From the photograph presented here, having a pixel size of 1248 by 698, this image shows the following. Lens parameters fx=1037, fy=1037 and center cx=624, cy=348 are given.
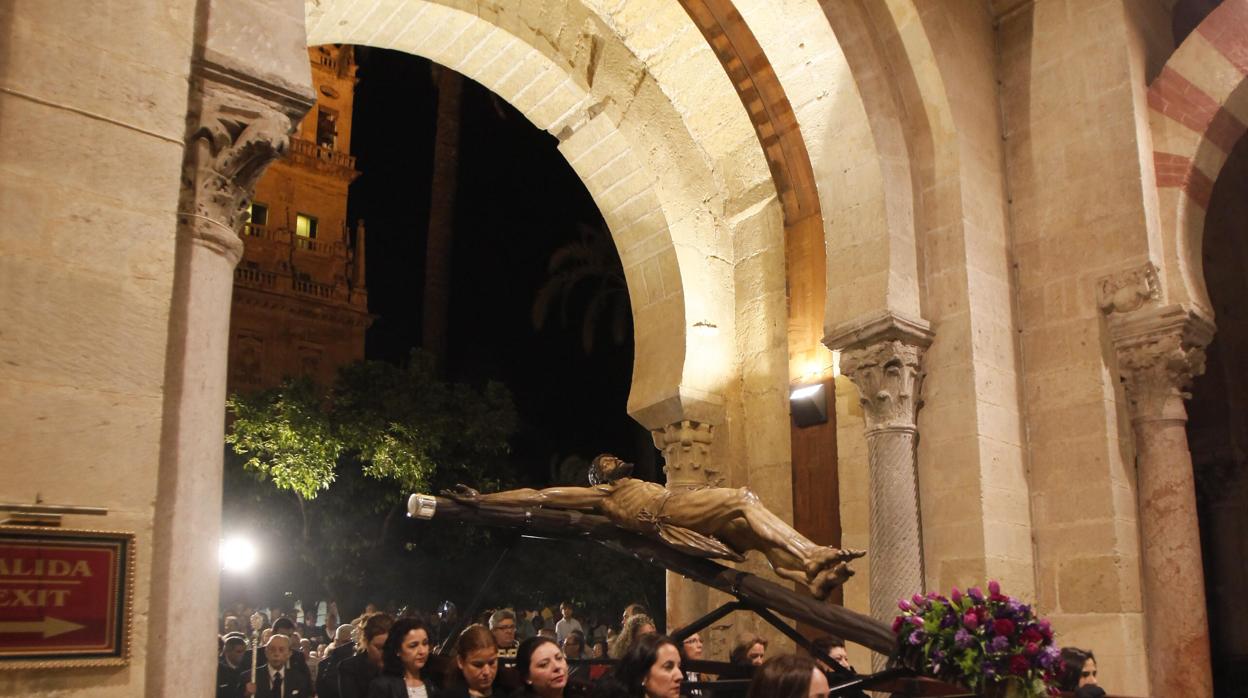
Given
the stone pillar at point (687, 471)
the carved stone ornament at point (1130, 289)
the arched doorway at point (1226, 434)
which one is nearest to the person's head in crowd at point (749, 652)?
the stone pillar at point (687, 471)

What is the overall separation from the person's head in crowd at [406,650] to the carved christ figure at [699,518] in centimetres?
91

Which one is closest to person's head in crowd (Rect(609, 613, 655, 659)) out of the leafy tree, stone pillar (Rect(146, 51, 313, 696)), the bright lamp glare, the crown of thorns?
the crown of thorns

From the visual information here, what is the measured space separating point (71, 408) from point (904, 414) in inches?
229

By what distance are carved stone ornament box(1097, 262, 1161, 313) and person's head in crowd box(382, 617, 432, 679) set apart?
5.69m

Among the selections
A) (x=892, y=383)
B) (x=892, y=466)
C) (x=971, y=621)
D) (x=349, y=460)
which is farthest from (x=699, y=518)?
(x=349, y=460)

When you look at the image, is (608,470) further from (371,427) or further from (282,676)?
(371,427)

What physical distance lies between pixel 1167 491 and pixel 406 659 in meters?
5.72

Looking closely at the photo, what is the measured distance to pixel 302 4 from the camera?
4.98m

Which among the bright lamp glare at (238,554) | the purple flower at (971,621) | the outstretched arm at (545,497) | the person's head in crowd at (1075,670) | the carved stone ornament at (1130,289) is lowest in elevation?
the person's head in crowd at (1075,670)

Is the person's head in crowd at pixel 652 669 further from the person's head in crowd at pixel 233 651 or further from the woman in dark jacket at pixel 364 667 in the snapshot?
the person's head in crowd at pixel 233 651

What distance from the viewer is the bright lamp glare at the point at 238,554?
50.8 feet

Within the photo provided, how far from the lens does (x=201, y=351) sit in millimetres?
4359

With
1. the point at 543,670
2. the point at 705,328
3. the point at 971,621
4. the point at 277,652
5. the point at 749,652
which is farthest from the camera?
the point at 705,328

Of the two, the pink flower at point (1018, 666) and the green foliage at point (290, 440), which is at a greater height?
the green foliage at point (290, 440)
